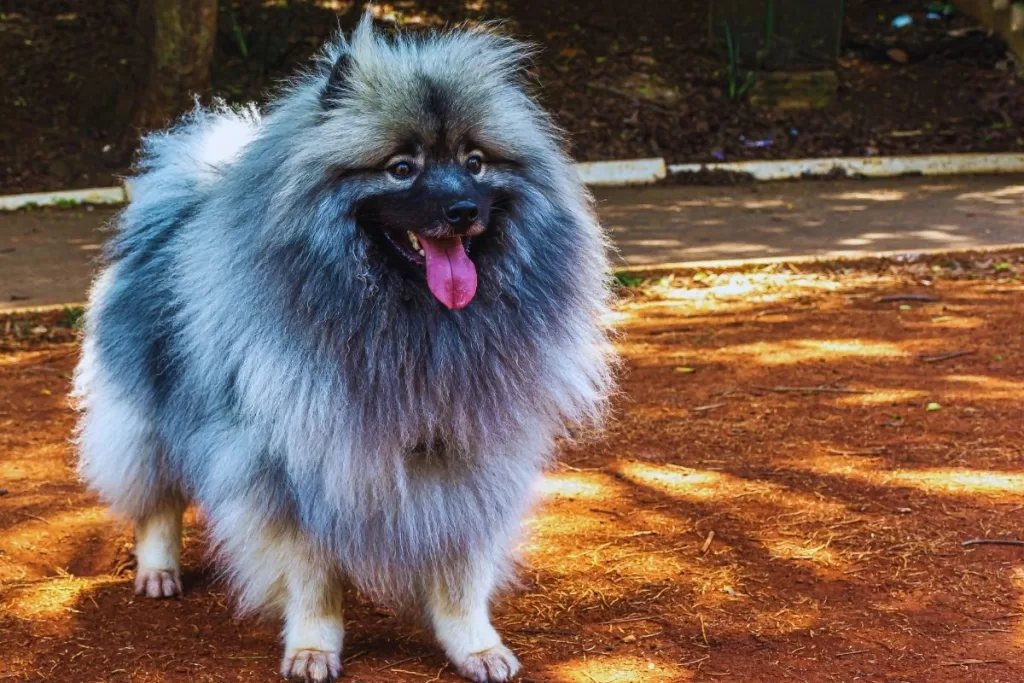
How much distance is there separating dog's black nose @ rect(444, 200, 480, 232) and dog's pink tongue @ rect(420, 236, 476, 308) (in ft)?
0.28

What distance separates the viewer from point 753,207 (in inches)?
367

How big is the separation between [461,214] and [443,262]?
0.15 meters

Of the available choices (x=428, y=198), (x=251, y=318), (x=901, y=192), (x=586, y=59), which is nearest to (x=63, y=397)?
(x=251, y=318)

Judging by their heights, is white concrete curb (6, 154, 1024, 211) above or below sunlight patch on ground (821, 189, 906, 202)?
above

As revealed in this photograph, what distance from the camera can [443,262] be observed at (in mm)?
2783

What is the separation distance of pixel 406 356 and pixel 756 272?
470cm

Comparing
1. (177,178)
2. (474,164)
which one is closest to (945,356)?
(474,164)

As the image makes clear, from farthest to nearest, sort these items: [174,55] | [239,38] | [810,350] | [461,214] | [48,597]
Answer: [239,38] → [174,55] → [810,350] → [48,597] → [461,214]

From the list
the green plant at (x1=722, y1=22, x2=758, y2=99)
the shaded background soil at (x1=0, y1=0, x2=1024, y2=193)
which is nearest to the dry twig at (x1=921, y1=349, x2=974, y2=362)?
the shaded background soil at (x1=0, y1=0, x2=1024, y2=193)

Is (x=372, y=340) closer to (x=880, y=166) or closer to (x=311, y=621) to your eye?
(x=311, y=621)

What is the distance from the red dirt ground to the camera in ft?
10.4

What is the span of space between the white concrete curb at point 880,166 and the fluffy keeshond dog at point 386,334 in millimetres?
7722

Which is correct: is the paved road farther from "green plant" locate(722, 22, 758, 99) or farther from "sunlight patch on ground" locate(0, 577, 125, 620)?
"sunlight patch on ground" locate(0, 577, 125, 620)

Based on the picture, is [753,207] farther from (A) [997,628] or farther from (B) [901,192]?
(A) [997,628]
